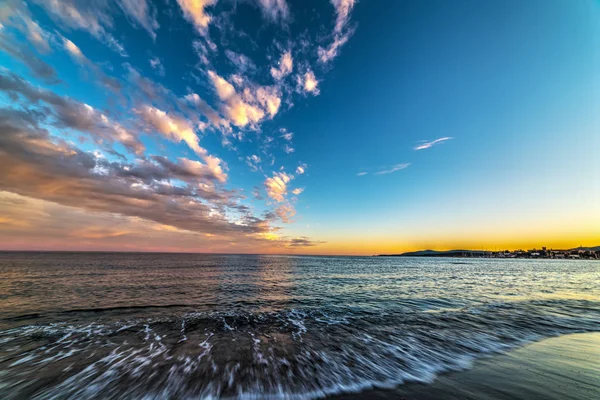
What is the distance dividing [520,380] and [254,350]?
8647mm

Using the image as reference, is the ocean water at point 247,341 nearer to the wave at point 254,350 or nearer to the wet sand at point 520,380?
the wave at point 254,350

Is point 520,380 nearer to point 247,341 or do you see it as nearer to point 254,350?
point 254,350

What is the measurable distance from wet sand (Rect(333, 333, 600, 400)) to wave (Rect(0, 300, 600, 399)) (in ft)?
1.67

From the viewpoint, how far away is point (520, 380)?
6.33m

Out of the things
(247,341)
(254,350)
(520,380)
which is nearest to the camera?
(520,380)

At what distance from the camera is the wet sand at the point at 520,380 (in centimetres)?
566

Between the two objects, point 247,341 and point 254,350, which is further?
point 247,341

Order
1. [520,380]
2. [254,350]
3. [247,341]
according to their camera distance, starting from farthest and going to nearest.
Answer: [247,341]
[254,350]
[520,380]

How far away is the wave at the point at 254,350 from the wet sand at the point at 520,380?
51cm

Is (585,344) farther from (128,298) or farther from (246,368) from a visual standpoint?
(128,298)

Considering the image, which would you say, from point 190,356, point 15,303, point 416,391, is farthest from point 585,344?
point 15,303

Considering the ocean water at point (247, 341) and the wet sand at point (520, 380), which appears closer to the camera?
the wet sand at point (520, 380)

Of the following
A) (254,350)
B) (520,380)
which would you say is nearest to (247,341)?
(254,350)

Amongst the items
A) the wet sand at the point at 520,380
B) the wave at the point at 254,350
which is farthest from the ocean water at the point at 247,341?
the wet sand at the point at 520,380
